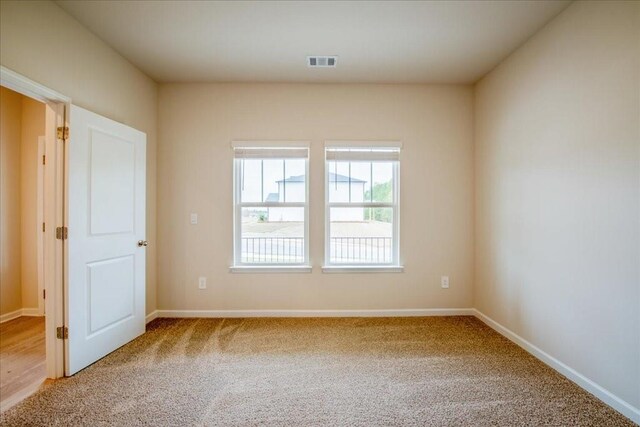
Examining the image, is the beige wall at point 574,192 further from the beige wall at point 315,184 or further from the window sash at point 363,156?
the window sash at point 363,156

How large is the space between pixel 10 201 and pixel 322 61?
3.79 metres

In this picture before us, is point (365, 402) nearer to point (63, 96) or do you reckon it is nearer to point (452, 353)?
point (452, 353)

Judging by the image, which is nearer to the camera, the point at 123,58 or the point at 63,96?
the point at 63,96

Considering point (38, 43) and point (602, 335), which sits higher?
point (38, 43)

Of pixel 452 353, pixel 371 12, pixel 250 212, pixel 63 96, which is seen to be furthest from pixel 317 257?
pixel 63 96

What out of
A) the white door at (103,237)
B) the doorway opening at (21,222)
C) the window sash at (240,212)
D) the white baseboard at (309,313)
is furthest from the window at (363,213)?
the doorway opening at (21,222)

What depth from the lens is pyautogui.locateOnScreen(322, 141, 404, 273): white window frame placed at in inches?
135

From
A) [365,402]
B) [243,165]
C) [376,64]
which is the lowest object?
[365,402]

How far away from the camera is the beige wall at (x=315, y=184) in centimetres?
343

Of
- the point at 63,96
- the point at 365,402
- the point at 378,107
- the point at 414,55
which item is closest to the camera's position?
the point at 365,402

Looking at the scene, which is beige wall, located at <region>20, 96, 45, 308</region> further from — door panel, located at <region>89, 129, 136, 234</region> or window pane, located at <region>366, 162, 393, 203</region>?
window pane, located at <region>366, 162, 393, 203</region>

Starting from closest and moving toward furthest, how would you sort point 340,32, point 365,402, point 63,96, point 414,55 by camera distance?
1. point 365,402
2. point 63,96
3. point 340,32
4. point 414,55

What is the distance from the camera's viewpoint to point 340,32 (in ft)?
8.11

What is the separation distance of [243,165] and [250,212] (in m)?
0.56
